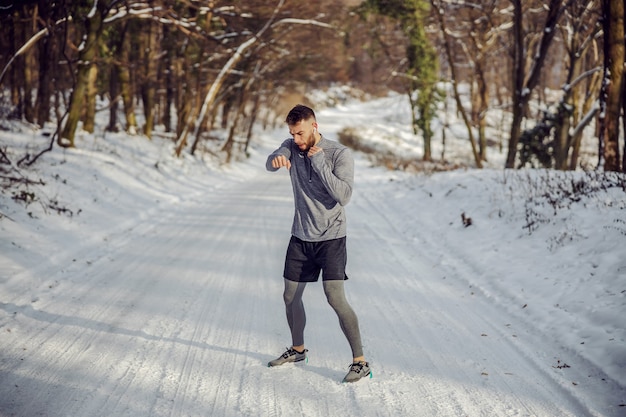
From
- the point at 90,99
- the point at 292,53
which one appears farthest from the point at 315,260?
the point at 292,53

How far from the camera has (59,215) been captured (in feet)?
29.3

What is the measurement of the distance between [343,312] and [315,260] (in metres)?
0.48

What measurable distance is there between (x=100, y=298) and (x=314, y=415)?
3369 millimetres

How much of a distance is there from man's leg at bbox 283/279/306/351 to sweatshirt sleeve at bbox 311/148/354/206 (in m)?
0.89

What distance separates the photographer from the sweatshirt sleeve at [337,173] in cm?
359

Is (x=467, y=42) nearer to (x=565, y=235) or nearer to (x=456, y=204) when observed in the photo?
(x=456, y=204)

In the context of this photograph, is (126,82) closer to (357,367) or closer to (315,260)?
(315,260)

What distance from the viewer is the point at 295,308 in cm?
416

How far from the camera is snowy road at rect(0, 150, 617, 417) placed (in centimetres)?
354

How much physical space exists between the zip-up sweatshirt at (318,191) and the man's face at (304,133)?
0.09 meters

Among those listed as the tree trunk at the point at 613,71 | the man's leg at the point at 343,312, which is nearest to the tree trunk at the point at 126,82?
the tree trunk at the point at 613,71

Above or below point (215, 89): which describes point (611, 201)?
below

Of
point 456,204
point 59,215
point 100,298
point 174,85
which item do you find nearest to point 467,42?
point 174,85

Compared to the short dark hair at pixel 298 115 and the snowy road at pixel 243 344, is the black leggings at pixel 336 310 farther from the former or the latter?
the short dark hair at pixel 298 115
